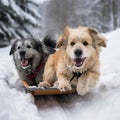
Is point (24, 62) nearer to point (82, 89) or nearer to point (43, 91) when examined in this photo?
point (43, 91)

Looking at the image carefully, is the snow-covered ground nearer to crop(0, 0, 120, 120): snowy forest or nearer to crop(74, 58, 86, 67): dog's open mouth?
crop(0, 0, 120, 120): snowy forest

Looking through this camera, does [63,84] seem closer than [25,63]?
Yes

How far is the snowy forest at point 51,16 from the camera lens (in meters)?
14.6

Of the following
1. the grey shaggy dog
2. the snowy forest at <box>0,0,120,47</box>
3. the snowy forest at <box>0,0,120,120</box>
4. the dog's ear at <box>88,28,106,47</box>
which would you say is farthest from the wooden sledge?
the snowy forest at <box>0,0,120,47</box>

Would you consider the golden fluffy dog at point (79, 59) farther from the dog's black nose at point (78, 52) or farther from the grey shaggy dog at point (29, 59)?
the grey shaggy dog at point (29, 59)

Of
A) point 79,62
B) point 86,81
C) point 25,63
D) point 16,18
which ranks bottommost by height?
point 16,18

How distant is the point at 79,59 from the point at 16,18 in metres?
9.15

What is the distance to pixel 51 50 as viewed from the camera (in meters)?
8.61

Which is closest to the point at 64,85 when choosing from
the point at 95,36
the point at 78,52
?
the point at 78,52

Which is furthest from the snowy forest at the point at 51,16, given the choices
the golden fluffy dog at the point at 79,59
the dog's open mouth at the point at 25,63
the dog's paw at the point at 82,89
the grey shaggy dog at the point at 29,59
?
the dog's paw at the point at 82,89

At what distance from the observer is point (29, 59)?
7.73m

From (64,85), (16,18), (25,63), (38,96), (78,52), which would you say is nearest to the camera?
(78,52)

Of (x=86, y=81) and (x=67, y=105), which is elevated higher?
(x=86, y=81)

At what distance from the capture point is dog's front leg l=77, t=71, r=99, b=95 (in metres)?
6.01
